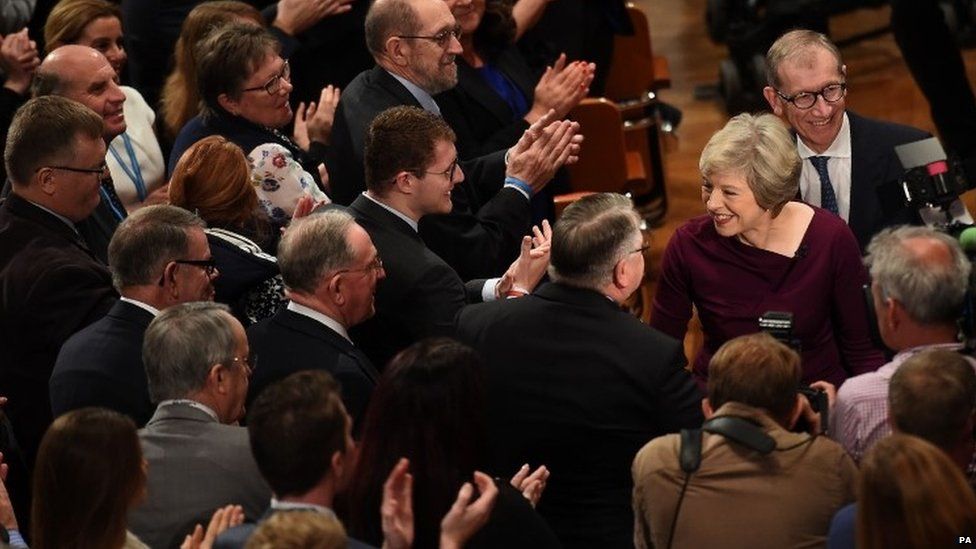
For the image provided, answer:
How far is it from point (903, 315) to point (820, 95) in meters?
1.06

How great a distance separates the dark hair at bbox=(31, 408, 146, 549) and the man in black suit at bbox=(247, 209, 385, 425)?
2.33ft

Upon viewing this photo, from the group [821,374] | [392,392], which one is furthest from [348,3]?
[392,392]

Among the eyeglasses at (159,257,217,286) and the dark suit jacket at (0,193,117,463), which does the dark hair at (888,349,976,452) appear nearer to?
the eyeglasses at (159,257,217,286)

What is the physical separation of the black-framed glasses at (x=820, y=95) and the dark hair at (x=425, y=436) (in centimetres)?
156

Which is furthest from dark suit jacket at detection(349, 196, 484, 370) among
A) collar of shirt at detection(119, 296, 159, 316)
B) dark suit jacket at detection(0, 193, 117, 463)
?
dark suit jacket at detection(0, 193, 117, 463)

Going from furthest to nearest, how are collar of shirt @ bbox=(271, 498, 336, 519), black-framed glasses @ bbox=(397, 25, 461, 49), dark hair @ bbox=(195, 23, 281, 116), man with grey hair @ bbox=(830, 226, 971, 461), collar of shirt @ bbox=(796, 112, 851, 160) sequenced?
black-framed glasses @ bbox=(397, 25, 461, 49) → dark hair @ bbox=(195, 23, 281, 116) → collar of shirt @ bbox=(796, 112, 851, 160) → man with grey hair @ bbox=(830, 226, 971, 461) → collar of shirt @ bbox=(271, 498, 336, 519)

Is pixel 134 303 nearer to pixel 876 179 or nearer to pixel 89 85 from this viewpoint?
pixel 89 85

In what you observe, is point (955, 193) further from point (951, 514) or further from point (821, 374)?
point (951, 514)

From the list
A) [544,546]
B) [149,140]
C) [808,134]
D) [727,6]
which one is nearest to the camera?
[544,546]

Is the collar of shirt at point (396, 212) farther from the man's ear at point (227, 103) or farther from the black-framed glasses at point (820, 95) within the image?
the black-framed glasses at point (820, 95)

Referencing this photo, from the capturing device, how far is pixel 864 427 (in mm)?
3148

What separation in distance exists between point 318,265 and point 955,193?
1.56 m

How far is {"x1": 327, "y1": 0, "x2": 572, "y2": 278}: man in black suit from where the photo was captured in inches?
180

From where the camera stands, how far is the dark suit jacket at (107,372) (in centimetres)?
362
